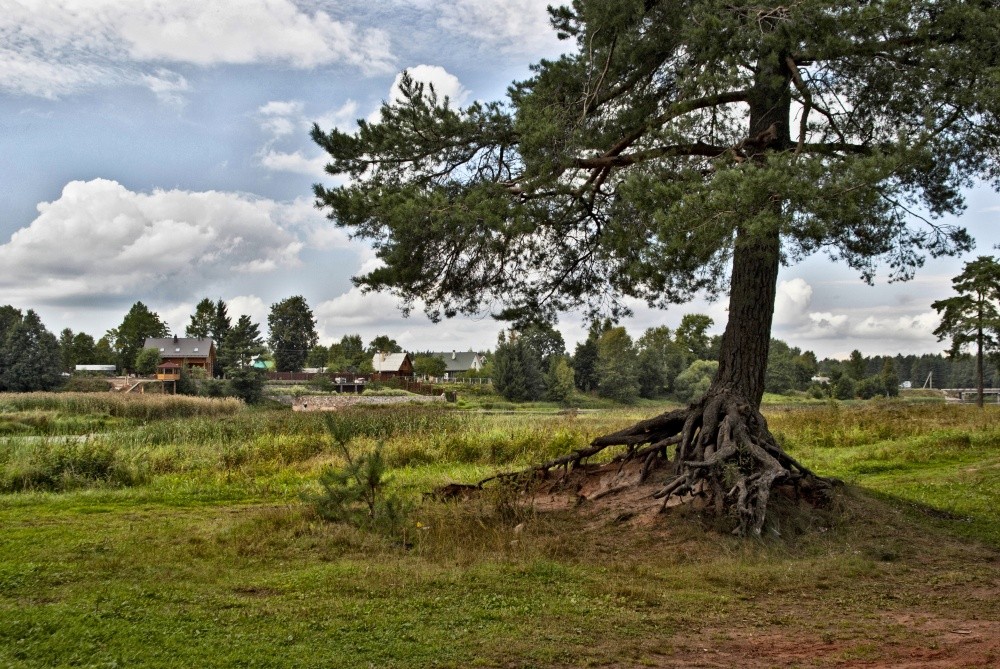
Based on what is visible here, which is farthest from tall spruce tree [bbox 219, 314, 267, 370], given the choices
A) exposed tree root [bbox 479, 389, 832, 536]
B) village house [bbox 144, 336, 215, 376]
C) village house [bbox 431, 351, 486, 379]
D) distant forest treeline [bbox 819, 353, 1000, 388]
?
distant forest treeline [bbox 819, 353, 1000, 388]

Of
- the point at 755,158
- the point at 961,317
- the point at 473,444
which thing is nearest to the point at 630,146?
the point at 755,158

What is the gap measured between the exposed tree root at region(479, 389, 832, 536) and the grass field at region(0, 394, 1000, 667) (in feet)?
1.59

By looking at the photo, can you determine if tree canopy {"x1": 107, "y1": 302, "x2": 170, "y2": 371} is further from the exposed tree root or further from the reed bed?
the exposed tree root

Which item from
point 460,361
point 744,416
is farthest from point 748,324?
point 460,361

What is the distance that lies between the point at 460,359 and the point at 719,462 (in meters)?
104

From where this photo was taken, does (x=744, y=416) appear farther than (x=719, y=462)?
Yes

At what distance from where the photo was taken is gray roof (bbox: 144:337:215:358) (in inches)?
3061

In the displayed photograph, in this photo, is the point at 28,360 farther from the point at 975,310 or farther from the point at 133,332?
the point at 975,310

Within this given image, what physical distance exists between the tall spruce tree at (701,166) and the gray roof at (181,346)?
72349mm

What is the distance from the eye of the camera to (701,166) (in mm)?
9984

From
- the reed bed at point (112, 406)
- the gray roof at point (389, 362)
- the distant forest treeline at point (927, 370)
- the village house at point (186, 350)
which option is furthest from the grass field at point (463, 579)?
the distant forest treeline at point (927, 370)

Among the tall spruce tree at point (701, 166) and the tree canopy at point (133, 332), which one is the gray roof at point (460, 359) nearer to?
the tree canopy at point (133, 332)

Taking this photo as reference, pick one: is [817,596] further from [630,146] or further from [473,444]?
[473,444]

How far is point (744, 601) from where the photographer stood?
20.4ft
